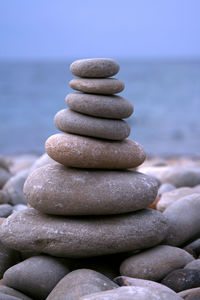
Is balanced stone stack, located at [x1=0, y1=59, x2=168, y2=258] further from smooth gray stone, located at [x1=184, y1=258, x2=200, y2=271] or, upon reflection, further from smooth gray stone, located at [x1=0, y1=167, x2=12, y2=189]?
A: smooth gray stone, located at [x1=0, y1=167, x2=12, y2=189]

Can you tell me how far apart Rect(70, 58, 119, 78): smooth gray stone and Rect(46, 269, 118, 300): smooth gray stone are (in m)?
1.84

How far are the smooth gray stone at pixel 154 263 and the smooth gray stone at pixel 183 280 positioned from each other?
17 cm

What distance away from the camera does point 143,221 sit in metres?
3.98

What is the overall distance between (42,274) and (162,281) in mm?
1006

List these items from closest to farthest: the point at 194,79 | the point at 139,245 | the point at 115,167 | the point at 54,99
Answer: the point at 139,245
the point at 115,167
the point at 54,99
the point at 194,79

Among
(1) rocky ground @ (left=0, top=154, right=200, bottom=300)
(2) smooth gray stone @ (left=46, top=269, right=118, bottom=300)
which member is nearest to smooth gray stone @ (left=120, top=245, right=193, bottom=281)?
(1) rocky ground @ (left=0, top=154, right=200, bottom=300)

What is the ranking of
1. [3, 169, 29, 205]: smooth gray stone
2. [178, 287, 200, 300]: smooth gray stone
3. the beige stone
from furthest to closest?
[3, 169, 29, 205]: smooth gray stone < the beige stone < [178, 287, 200, 300]: smooth gray stone

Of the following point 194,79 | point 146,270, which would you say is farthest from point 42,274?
point 194,79

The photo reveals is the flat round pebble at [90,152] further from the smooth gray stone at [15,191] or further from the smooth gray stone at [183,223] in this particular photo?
the smooth gray stone at [15,191]

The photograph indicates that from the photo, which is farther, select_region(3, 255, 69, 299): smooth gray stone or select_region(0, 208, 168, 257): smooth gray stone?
select_region(0, 208, 168, 257): smooth gray stone

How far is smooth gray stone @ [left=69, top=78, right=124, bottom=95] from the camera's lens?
158 inches

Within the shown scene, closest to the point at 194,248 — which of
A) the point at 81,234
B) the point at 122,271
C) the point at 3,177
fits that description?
the point at 122,271

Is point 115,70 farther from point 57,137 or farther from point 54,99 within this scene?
point 54,99

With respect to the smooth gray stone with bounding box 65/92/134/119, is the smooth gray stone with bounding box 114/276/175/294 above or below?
below
